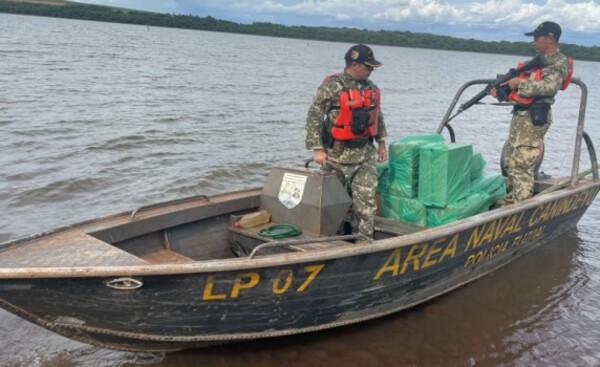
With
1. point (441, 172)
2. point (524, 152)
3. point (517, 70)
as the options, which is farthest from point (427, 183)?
point (517, 70)

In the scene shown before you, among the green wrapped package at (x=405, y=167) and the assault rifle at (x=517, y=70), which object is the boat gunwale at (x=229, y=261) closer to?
the green wrapped package at (x=405, y=167)

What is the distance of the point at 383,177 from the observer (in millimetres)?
5637

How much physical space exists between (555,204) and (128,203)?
19.5 feet

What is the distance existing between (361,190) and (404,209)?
23.6 inches

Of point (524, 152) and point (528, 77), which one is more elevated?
point (528, 77)

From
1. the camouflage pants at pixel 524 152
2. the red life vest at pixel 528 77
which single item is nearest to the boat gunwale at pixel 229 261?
the camouflage pants at pixel 524 152

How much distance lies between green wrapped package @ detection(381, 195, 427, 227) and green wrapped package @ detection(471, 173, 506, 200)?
75cm

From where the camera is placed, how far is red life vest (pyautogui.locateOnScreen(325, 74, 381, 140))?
4809 millimetres

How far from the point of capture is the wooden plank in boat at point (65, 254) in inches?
136

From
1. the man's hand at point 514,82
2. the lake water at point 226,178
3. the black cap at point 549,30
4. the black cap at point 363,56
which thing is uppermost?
the black cap at point 549,30

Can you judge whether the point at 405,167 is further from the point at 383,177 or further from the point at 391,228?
the point at 391,228

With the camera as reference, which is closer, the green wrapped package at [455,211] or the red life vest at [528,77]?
the green wrapped package at [455,211]

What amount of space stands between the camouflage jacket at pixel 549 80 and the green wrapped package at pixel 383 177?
5.97ft

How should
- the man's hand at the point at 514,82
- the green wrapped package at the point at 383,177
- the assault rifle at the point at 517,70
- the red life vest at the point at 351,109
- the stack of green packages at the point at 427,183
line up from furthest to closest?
the man's hand at the point at 514,82, the assault rifle at the point at 517,70, the green wrapped package at the point at 383,177, the stack of green packages at the point at 427,183, the red life vest at the point at 351,109
